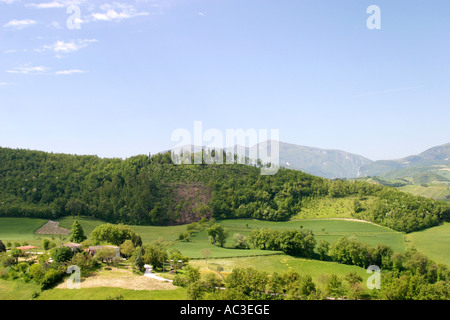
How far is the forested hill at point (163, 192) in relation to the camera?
117750 mm

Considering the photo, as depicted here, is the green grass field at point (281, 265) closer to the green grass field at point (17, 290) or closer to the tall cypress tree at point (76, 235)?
the green grass field at point (17, 290)

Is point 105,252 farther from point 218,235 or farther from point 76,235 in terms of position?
point 218,235

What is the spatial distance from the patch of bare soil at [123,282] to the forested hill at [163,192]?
70738mm

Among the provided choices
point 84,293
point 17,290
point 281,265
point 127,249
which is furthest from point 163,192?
point 84,293

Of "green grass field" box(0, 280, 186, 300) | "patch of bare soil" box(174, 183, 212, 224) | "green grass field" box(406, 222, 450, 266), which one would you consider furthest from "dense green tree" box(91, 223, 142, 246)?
"green grass field" box(406, 222, 450, 266)

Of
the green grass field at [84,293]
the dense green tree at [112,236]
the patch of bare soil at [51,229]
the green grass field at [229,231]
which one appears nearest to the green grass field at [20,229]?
the green grass field at [229,231]

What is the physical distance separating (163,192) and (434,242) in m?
95.1

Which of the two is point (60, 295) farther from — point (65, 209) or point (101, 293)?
point (65, 209)

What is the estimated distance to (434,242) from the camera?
275ft

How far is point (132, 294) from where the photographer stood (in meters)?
47.7

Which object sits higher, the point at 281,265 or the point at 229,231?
the point at 281,265

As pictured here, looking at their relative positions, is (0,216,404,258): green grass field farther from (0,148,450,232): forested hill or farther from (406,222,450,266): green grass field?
(0,148,450,232): forested hill
